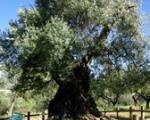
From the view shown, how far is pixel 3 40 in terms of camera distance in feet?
91.5

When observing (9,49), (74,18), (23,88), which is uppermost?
(74,18)

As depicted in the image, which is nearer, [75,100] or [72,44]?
[72,44]

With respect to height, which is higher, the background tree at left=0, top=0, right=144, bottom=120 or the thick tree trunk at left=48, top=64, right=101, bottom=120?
the background tree at left=0, top=0, right=144, bottom=120

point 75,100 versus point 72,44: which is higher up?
point 72,44

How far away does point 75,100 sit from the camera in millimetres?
29375

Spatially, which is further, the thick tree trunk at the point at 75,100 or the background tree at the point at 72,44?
the thick tree trunk at the point at 75,100

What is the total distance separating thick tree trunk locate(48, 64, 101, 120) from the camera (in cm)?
2862

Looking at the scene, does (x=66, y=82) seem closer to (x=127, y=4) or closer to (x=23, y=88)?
(x=23, y=88)

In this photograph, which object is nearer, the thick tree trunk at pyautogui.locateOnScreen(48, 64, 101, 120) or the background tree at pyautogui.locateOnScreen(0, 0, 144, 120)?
the background tree at pyautogui.locateOnScreen(0, 0, 144, 120)

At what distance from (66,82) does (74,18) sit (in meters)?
5.05

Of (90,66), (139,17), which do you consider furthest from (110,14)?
(90,66)

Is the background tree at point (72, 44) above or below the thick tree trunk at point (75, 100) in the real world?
above

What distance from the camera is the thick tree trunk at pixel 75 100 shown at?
1127 inches

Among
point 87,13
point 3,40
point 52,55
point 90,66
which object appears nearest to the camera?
point 52,55
